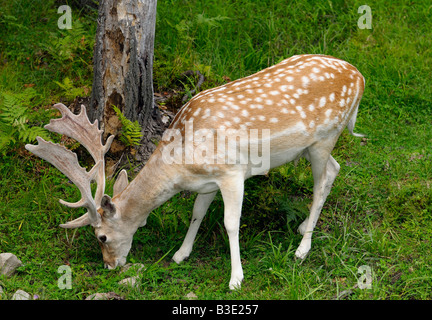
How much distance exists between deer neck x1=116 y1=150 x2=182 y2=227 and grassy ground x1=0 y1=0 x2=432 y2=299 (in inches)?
20.1

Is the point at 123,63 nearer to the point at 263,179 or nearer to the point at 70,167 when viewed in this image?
the point at 70,167

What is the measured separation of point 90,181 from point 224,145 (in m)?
1.19

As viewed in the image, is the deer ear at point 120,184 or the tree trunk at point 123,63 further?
the tree trunk at point 123,63

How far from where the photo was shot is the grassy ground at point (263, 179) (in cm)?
559

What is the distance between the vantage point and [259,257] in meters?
5.96

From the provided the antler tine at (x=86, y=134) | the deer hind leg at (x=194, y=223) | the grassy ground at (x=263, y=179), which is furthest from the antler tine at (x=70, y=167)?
the deer hind leg at (x=194, y=223)

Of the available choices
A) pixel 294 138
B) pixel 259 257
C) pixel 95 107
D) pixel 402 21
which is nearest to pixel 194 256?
pixel 259 257

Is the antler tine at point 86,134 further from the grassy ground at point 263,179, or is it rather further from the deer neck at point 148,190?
the grassy ground at point 263,179

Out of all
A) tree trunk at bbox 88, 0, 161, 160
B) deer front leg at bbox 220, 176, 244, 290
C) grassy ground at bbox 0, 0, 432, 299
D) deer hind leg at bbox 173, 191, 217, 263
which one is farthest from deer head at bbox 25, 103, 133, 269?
tree trunk at bbox 88, 0, 161, 160

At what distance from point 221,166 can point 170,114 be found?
6.92ft

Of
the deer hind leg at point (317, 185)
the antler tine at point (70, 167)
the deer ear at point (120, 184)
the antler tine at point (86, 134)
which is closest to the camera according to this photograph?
the antler tine at point (70, 167)

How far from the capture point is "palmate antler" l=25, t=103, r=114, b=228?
5250mm

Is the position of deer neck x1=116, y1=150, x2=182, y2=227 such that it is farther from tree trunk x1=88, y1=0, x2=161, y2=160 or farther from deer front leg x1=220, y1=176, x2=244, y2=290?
tree trunk x1=88, y1=0, x2=161, y2=160

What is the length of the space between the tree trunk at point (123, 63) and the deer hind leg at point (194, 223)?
3.57 ft
